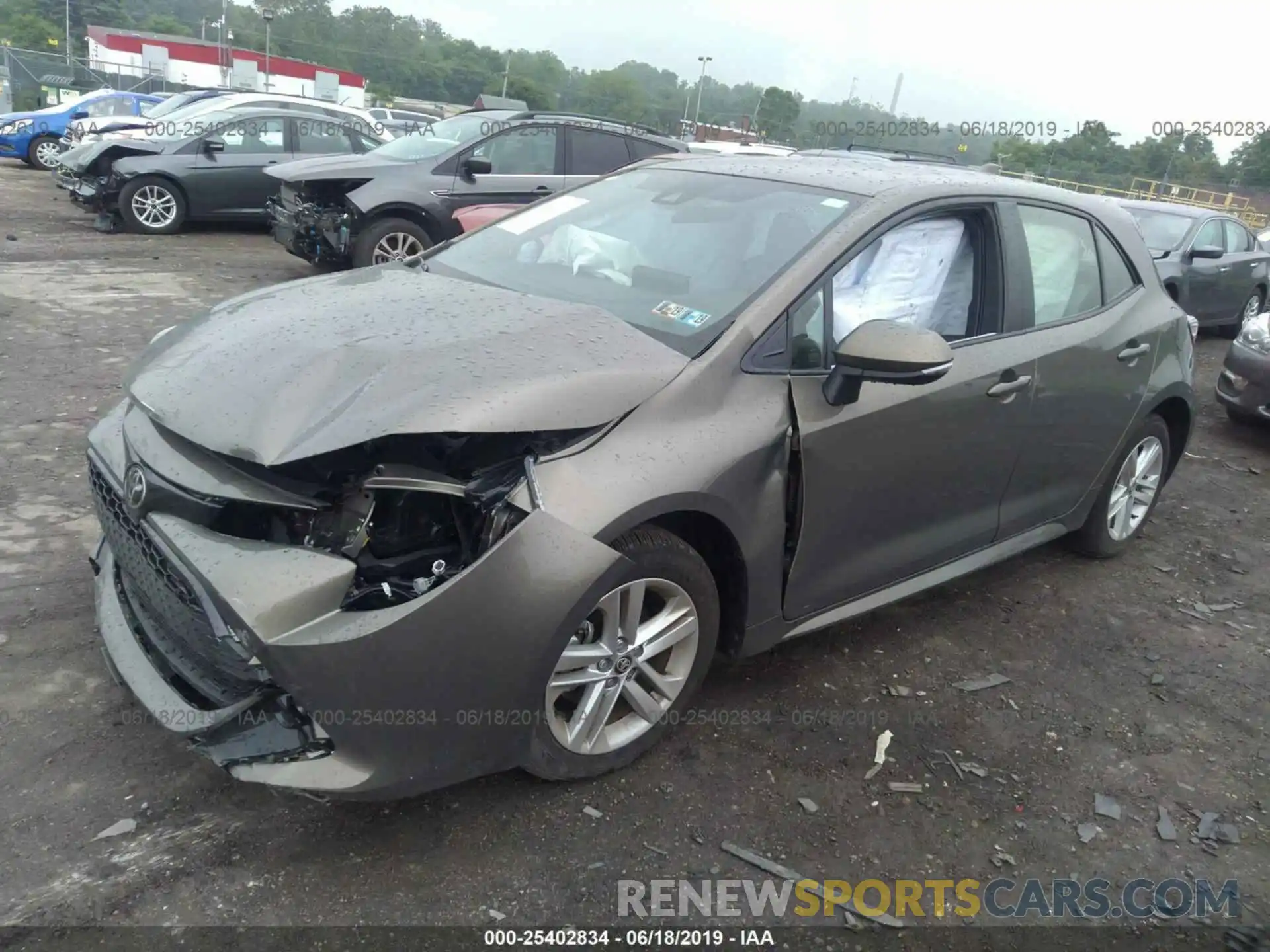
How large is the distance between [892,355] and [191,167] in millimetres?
10674

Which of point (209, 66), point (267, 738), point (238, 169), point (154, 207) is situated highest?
point (209, 66)

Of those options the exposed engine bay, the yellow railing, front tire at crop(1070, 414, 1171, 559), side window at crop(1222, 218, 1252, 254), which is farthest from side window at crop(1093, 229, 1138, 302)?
the yellow railing

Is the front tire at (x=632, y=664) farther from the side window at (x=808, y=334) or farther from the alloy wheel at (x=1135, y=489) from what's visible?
the alloy wheel at (x=1135, y=489)

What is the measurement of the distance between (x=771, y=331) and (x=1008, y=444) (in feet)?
4.12

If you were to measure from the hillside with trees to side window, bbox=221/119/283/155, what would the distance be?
3.21m

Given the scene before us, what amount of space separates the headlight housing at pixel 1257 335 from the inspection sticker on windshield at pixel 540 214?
229 inches

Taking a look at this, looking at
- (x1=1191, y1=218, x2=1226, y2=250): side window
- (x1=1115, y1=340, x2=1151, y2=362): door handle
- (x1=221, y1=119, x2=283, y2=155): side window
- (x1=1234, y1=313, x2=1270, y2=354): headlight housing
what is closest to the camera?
(x1=1115, y1=340, x2=1151, y2=362): door handle

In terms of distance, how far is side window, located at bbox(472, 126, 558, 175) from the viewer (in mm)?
9078

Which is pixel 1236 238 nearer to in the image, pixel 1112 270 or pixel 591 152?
pixel 591 152

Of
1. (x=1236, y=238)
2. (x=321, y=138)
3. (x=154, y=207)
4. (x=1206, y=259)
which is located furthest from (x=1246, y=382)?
(x=154, y=207)

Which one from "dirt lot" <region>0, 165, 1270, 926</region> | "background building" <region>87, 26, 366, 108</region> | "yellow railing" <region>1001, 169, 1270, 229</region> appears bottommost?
"dirt lot" <region>0, 165, 1270, 926</region>

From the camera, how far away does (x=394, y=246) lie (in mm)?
8797

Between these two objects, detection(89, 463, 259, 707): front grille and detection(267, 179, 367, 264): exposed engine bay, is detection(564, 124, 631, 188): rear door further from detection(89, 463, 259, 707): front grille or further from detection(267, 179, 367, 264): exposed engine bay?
detection(89, 463, 259, 707): front grille

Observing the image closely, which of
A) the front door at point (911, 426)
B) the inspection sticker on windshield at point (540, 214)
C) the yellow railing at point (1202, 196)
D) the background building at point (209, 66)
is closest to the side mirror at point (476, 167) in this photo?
the inspection sticker on windshield at point (540, 214)
